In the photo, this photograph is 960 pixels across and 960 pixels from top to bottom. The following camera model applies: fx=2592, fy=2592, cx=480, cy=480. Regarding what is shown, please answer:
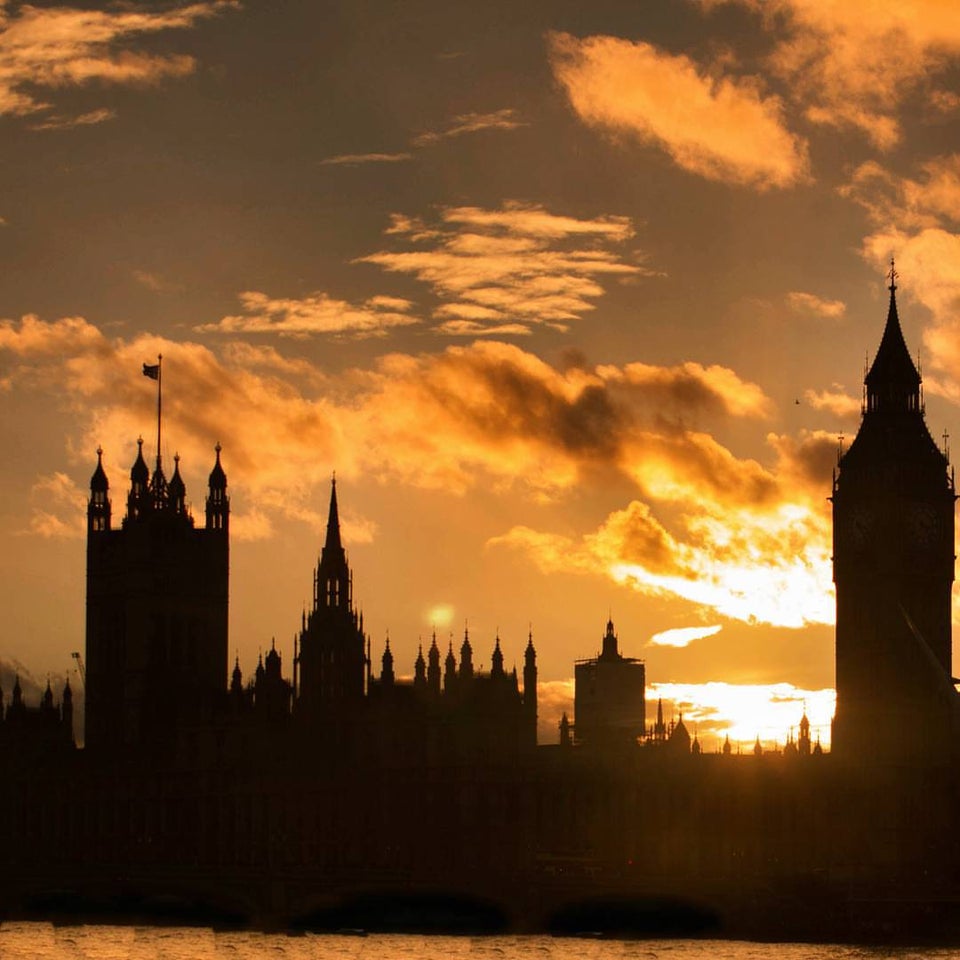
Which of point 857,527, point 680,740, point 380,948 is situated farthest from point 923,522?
point 380,948

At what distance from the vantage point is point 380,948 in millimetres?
131500

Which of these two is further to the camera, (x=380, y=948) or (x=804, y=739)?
(x=804, y=739)

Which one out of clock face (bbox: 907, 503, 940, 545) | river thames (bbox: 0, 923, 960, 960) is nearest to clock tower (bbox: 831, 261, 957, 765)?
clock face (bbox: 907, 503, 940, 545)

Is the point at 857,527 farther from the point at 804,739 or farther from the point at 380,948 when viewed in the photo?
the point at 380,948

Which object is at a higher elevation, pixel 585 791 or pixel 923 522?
pixel 923 522

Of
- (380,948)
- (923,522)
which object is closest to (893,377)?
(923,522)

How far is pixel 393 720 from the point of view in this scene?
174750 mm

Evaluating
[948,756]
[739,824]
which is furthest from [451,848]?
[948,756]

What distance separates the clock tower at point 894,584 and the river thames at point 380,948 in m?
34.2

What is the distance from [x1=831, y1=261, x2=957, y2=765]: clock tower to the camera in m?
161

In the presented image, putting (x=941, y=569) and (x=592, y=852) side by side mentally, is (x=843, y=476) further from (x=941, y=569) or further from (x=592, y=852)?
(x=592, y=852)

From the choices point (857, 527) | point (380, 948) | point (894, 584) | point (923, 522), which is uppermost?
point (923, 522)

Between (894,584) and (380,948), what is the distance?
161ft

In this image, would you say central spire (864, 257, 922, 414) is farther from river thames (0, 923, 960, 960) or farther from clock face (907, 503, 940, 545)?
river thames (0, 923, 960, 960)
